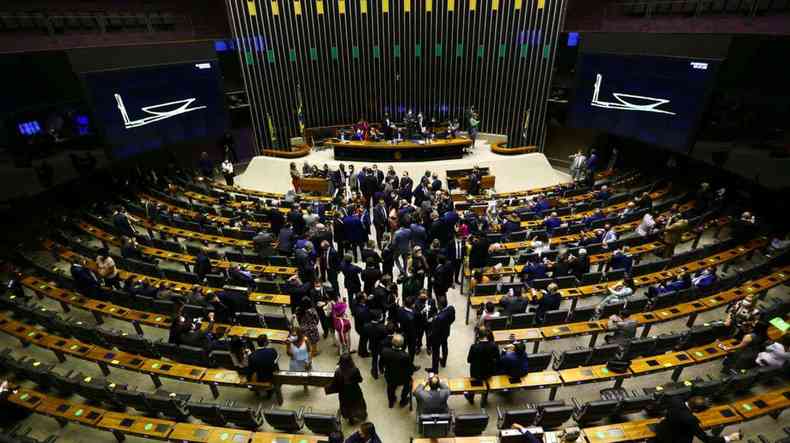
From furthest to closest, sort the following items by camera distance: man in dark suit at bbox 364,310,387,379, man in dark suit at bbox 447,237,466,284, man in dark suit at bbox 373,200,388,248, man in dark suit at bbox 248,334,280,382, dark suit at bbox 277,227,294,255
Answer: man in dark suit at bbox 373,200,388,248
dark suit at bbox 277,227,294,255
man in dark suit at bbox 447,237,466,284
man in dark suit at bbox 364,310,387,379
man in dark suit at bbox 248,334,280,382

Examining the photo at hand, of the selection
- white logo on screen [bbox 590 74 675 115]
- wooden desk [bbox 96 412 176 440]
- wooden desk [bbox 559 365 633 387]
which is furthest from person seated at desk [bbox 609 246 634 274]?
wooden desk [bbox 96 412 176 440]

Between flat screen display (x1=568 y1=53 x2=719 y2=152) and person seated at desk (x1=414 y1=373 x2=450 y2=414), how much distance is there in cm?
1091

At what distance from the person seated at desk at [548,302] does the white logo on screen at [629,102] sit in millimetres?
8447

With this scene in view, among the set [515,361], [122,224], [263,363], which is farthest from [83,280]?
[515,361]

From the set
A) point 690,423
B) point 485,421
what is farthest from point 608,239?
point 485,421

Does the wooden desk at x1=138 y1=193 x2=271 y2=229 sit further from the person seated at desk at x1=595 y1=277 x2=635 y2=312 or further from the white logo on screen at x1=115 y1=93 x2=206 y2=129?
the person seated at desk at x1=595 y1=277 x2=635 y2=312

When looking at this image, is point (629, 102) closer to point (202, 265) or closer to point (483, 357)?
point (483, 357)

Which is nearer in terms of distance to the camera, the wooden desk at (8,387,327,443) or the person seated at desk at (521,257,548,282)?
→ the wooden desk at (8,387,327,443)

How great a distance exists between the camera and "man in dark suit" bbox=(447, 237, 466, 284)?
25.6ft

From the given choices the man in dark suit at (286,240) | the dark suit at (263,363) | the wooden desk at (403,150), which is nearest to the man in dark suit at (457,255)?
the man in dark suit at (286,240)

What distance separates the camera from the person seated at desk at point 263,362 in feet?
17.4

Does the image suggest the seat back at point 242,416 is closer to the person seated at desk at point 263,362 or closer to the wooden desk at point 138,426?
the wooden desk at point 138,426

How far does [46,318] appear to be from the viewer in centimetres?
664

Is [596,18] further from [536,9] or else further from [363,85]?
[363,85]
